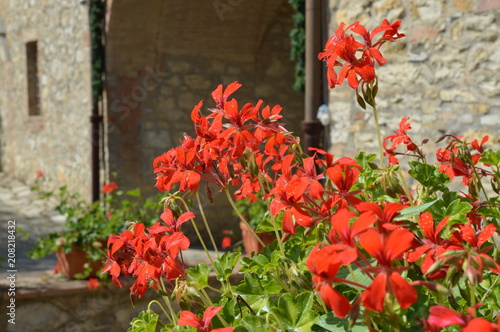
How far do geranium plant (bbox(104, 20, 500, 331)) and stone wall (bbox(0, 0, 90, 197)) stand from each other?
21.1ft

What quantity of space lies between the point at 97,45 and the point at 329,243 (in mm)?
6555

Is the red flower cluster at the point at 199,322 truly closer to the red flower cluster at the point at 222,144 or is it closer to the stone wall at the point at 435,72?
the red flower cluster at the point at 222,144

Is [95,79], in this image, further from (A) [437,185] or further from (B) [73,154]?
(A) [437,185]

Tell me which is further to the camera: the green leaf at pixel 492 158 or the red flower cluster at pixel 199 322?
the green leaf at pixel 492 158

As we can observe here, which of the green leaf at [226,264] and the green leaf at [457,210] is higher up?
the green leaf at [457,210]

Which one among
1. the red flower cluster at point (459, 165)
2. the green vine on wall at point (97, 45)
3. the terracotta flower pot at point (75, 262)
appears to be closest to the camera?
the red flower cluster at point (459, 165)

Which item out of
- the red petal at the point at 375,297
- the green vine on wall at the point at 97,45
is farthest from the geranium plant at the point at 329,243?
Result: the green vine on wall at the point at 97,45

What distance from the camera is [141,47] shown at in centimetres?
705

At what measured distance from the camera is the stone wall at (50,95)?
25.6 ft

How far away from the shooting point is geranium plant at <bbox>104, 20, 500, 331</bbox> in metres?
0.82

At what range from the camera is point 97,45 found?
7125mm

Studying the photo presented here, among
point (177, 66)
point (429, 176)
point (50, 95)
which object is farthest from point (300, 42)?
point (50, 95)

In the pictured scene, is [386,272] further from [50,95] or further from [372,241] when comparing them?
[50,95]

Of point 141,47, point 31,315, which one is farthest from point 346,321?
point 141,47
